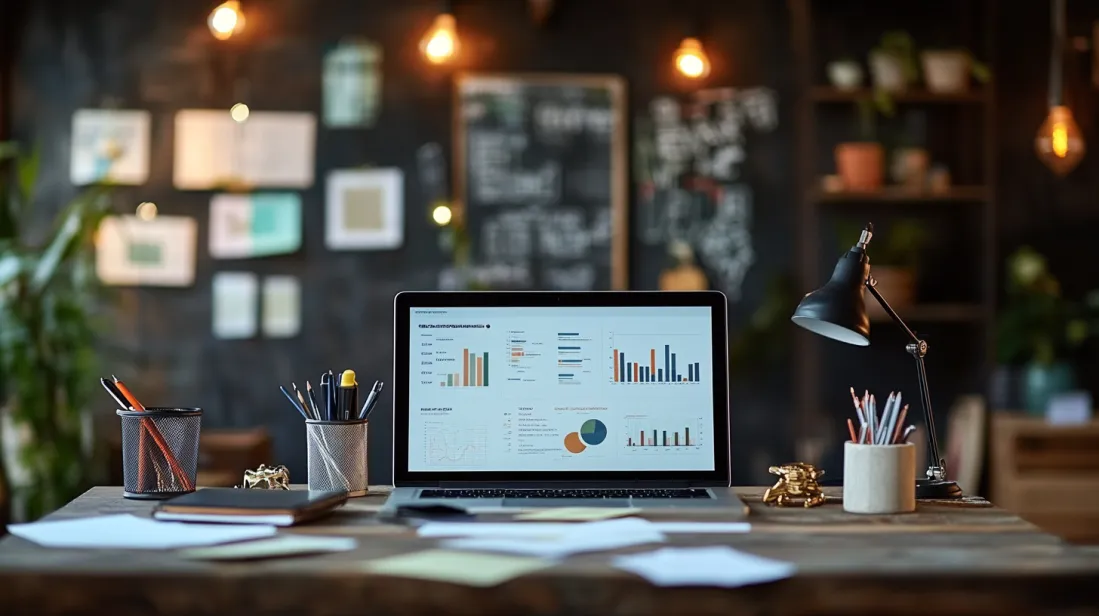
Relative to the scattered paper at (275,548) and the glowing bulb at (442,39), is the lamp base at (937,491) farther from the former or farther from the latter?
the glowing bulb at (442,39)

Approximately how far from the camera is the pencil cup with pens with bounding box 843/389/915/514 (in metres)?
1.70

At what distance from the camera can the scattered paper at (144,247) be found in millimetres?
4637

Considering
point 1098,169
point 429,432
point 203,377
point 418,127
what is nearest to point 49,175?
point 203,377

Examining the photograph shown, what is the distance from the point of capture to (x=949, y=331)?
4648 millimetres

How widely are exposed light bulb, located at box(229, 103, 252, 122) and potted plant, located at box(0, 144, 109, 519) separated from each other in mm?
696

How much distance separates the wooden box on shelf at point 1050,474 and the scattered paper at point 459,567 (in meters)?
3.28

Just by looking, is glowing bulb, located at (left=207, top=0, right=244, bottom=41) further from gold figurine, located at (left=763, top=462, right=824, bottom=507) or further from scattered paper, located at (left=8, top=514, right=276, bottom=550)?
gold figurine, located at (left=763, top=462, right=824, bottom=507)

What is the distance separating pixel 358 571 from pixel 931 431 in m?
1.01

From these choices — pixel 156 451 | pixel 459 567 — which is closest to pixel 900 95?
pixel 156 451

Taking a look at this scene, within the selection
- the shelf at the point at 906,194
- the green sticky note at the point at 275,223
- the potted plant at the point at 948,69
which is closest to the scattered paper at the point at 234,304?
the green sticky note at the point at 275,223

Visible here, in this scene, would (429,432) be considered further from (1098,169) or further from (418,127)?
(1098,169)

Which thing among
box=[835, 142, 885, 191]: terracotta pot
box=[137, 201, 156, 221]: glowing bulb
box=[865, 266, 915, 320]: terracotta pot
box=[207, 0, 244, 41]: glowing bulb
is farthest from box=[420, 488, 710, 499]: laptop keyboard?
box=[137, 201, 156, 221]: glowing bulb

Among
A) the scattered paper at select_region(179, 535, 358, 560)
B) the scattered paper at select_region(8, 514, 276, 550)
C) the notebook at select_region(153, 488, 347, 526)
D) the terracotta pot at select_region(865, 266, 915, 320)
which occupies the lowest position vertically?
the scattered paper at select_region(179, 535, 358, 560)

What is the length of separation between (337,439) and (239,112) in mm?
3118
